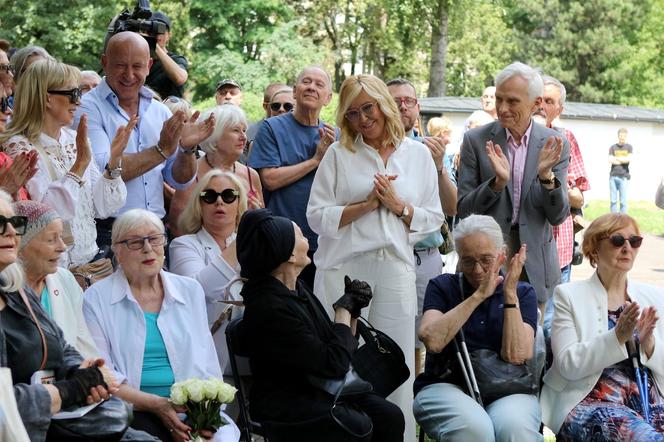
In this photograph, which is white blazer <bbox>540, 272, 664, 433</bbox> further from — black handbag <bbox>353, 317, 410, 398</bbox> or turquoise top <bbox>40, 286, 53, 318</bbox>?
turquoise top <bbox>40, 286, 53, 318</bbox>

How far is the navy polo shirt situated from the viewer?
540 cm

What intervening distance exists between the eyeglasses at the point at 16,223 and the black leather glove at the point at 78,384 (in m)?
0.61

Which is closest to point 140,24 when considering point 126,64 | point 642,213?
point 126,64

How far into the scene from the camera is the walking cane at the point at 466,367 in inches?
207

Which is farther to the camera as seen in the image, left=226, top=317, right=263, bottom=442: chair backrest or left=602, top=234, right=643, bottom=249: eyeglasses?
left=602, top=234, right=643, bottom=249: eyeglasses

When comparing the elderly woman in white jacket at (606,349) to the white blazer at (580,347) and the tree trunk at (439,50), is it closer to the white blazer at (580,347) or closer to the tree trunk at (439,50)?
the white blazer at (580,347)

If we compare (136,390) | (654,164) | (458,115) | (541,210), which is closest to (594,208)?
(458,115)

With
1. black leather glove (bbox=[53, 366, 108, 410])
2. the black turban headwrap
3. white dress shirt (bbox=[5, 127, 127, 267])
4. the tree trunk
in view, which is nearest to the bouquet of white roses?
black leather glove (bbox=[53, 366, 108, 410])

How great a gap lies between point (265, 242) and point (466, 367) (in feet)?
4.11

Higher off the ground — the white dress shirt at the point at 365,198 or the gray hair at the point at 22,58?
the gray hair at the point at 22,58

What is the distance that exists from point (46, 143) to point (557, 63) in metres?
44.7

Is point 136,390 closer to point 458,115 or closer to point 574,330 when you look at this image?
point 574,330

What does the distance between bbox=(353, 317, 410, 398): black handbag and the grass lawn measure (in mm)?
16743

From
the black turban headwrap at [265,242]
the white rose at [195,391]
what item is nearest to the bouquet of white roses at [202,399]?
the white rose at [195,391]
